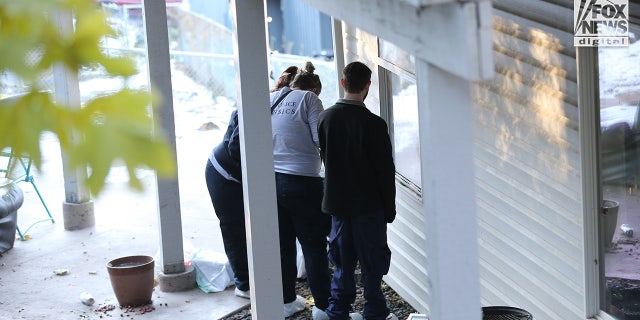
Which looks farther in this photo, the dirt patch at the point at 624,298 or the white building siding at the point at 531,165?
the white building siding at the point at 531,165

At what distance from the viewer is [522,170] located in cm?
552

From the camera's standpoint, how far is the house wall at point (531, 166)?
5.00m

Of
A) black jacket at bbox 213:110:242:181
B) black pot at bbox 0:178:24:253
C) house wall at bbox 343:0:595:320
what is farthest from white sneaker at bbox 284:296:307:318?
black pot at bbox 0:178:24:253

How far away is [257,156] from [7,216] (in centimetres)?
482

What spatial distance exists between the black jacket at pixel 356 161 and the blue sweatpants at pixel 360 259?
0.11m

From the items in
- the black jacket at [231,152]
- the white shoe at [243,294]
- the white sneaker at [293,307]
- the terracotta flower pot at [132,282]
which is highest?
the black jacket at [231,152]

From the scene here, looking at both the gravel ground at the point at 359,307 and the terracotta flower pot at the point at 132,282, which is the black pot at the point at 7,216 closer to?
the terracotta flower pot at the point at 132,282

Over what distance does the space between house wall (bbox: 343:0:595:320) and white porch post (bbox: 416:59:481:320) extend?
199 centimetres

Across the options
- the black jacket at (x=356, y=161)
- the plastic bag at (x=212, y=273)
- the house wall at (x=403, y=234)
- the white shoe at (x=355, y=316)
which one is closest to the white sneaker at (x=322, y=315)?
the white shoe at (x=355, y=316)

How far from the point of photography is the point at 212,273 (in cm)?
786

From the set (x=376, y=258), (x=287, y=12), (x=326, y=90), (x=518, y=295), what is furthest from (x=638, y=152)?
(x=287, y=12)

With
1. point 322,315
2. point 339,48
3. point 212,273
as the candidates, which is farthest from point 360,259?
point 339,48

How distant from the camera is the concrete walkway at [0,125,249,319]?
7.49 metres

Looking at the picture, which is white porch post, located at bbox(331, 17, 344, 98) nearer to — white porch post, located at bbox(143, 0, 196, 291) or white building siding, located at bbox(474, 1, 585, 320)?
white porch post, located at bbox(143, 0, 196, 291)
